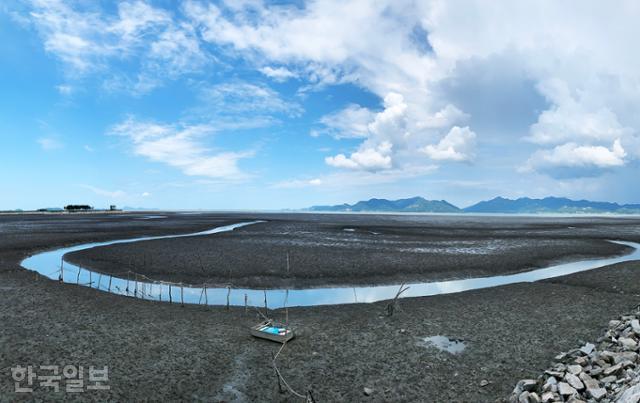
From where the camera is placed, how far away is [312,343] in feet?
59.7

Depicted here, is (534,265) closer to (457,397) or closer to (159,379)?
(457,397)

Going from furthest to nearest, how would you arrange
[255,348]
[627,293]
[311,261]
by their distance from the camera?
[311,261] → [627,293] → [255,348]

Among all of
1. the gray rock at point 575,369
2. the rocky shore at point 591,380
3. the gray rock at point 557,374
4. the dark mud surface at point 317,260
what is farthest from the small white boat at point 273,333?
the dark mud surface at point 317,260

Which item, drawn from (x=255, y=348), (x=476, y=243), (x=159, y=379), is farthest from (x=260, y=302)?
(x=476, y=243)

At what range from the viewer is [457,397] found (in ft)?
44.3

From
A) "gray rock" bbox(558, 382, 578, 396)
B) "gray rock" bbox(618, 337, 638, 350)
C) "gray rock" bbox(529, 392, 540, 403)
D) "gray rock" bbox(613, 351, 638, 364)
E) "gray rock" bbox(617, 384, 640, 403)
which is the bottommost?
"gray rock" bbox(529, 392, 540, 403)

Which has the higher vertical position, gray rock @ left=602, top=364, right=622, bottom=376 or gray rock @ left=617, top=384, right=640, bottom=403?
gray rock @ left=617, top=384, right=640, bottom=403

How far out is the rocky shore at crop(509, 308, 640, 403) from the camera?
1088 centimetres

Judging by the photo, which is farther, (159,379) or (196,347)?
(196,347)

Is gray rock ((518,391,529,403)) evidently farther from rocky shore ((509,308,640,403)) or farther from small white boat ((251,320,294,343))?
small white boat ((251,320,294,343))

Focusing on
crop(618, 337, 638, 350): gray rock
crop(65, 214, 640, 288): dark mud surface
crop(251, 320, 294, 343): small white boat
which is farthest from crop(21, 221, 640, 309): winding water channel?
crop(618, 337, 638, 350): gray rock

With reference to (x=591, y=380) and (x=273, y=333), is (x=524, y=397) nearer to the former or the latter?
(x=591, y=380)

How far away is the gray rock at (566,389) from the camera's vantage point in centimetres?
1131

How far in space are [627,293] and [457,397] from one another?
21704 mm
